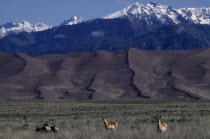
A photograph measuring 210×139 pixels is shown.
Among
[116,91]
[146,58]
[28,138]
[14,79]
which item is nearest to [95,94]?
[116,91]

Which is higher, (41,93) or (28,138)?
(41,93)

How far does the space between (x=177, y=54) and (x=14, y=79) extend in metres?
60.8

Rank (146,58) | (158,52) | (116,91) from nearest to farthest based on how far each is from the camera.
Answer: (116,91) → (146,58) → (158,52)

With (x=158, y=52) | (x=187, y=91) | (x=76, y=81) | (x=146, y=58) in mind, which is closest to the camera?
(x=187, y=91)

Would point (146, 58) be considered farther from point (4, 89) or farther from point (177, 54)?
point (4, 89)

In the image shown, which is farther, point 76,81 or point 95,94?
point 76,81

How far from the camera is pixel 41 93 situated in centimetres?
13862

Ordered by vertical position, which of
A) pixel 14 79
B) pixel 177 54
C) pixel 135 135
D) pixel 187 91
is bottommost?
pixel 135 135

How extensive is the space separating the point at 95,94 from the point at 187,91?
23.9 meters

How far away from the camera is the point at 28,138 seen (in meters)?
20.7

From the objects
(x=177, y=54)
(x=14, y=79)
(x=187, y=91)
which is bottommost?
(x=187, y=91)

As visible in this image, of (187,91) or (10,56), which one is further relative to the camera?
(10,56)

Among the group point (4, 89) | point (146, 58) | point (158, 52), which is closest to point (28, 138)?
point (4, 89)

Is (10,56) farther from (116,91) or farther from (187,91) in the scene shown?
(187,91)
